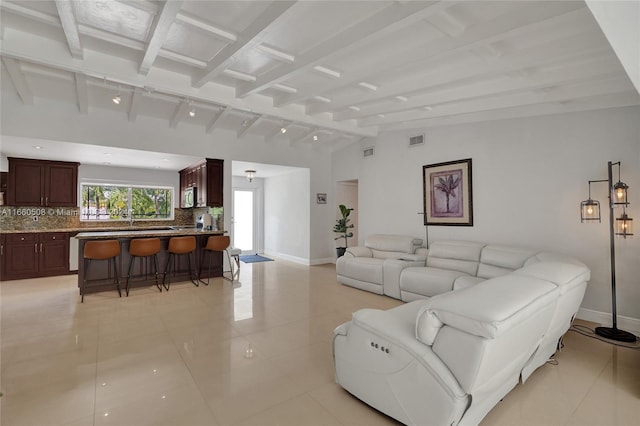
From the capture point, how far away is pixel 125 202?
7.45 meters

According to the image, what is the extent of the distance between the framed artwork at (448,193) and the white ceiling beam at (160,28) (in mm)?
4528

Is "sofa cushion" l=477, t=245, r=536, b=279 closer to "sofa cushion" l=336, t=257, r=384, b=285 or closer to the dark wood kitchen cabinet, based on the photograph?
"sofa cushion" l=336, t=257, r=384, b=285

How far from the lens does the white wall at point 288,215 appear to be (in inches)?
308

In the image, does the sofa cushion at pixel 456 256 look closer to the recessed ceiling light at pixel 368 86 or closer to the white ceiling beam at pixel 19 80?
the recessed ceiling light at pixel 368 86

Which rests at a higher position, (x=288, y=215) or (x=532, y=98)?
(x=532, y=98)

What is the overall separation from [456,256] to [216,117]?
4682 millimetres

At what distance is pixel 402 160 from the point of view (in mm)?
Answer: 6125

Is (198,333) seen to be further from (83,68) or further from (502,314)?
(83,68)

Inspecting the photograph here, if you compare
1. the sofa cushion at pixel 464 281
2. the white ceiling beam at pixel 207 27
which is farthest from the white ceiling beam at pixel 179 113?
the sofa cushion at pixel 464 281

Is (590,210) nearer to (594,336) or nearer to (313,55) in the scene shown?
(594,336)

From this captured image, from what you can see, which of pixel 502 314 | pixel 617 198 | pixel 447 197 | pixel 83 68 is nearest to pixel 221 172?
pixel 83 68

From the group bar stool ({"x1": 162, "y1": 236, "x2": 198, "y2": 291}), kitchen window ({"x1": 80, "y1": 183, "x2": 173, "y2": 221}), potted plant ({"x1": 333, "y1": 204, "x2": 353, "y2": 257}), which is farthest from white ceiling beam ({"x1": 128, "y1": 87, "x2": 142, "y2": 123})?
potted plant ({"x1": 333, "y1": 204, "x2": 353, "y2": 257})

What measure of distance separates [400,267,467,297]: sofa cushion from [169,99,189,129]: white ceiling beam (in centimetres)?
433

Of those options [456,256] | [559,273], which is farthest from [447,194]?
[559,273]
